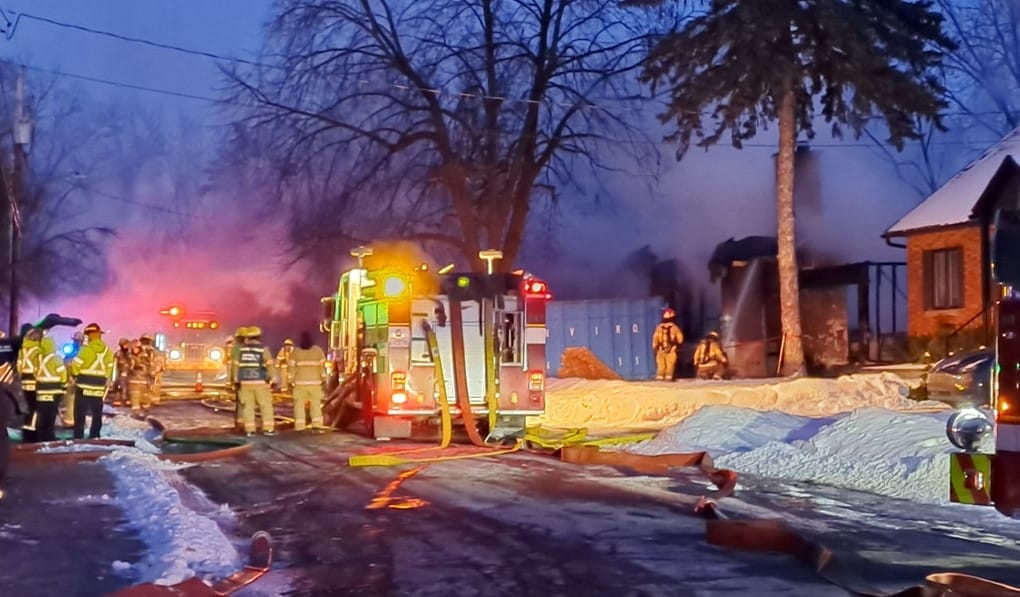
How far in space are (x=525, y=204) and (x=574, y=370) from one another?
13.7 ft

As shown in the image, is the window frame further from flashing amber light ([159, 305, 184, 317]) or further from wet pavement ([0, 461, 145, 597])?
wet pavement ([0, 461, 145, 597])

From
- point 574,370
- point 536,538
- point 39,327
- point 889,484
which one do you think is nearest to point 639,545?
point 536,538

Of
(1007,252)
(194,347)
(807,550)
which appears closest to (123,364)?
(194,347)

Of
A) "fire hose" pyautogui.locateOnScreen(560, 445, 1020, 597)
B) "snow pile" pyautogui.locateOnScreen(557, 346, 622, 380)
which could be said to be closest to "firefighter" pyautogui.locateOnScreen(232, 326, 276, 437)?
"fire hose" pyautogui.locateOnScreen(560, 445, 1020, 597)

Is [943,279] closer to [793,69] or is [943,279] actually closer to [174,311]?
[793,69]

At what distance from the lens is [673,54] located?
966 inches

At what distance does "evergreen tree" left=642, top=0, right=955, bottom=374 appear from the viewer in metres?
23.2

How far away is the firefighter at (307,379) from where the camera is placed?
17375 millimetres

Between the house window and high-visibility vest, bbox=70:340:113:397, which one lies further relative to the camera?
the house window

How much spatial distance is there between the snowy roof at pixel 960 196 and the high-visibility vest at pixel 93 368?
18669 millimetres

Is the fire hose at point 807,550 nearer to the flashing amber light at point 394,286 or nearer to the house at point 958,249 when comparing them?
the flashing amber light at point 394,286

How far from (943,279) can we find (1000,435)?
22.8 meters

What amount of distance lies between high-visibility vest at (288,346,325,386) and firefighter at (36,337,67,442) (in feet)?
11.3

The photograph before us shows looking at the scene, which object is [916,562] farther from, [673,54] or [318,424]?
[673,54]
